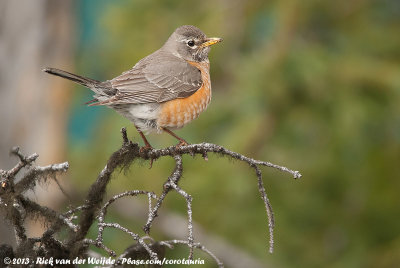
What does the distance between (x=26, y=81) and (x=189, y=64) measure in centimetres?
390

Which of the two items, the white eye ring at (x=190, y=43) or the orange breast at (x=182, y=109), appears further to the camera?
the white eye ring at (x=190, y=43)

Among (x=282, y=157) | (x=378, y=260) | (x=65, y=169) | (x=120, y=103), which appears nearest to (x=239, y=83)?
(x=282, y=157)

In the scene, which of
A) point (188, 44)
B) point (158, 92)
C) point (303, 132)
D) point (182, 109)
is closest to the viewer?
point (182, 109)

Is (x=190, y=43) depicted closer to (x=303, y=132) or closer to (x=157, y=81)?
(x=157, y=81)

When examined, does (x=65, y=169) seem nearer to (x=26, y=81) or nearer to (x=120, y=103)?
(x=120, y=103)

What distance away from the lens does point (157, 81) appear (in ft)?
18.4

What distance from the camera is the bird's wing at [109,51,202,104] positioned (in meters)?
5.18

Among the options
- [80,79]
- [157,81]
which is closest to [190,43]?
[157,81]

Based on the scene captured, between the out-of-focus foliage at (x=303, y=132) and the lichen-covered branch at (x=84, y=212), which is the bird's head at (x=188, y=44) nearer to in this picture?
the out-of-focus foliage at (x=303, y=132)

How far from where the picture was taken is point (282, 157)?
26.9 ft

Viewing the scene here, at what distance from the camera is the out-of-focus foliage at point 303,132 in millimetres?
7992

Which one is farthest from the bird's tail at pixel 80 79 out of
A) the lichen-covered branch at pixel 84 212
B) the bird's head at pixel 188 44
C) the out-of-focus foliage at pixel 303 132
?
the out-of-focus foliage at pixel 303 132

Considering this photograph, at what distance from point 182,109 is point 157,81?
0.44 metres

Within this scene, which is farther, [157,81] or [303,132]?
[303,132]
